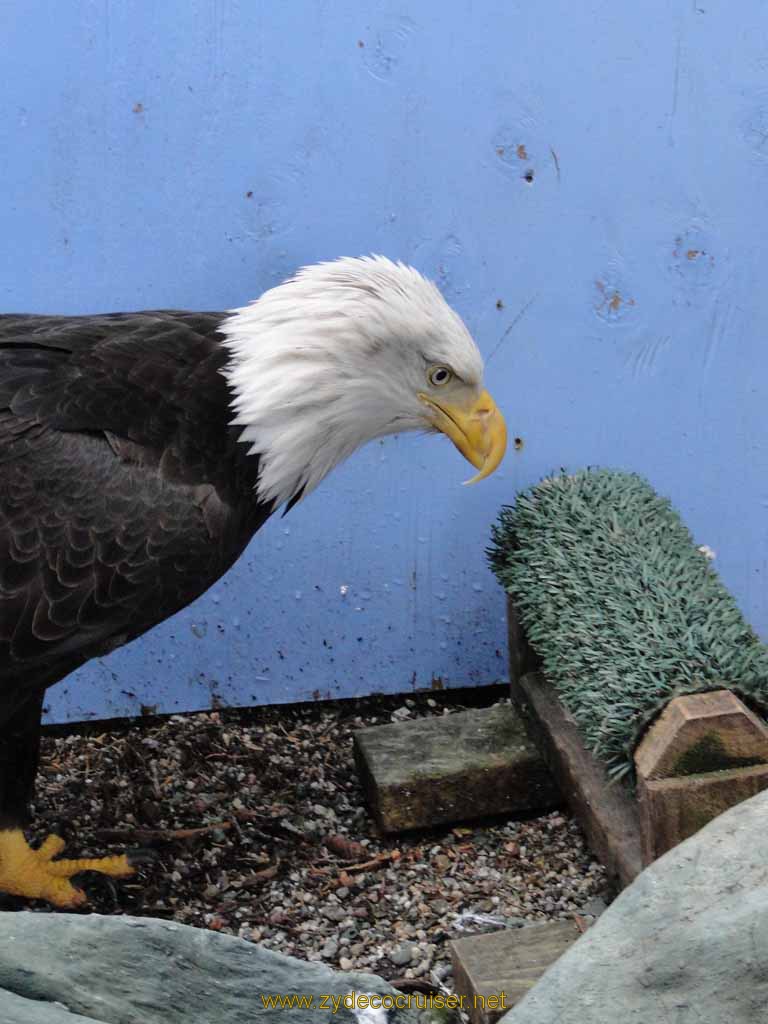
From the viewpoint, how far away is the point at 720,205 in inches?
130

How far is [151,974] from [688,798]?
1.13 meters

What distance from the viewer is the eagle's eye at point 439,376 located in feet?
8.66

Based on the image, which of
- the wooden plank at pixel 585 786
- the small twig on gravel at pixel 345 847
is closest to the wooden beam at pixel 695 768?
the wooden plank at pixel 585 786

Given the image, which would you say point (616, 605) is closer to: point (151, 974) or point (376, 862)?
point (376, 862)

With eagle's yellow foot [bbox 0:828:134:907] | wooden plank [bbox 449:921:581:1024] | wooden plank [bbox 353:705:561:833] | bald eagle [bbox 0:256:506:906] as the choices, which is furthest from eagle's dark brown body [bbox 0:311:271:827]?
wooden plank [bbox 449:921:581:1024]

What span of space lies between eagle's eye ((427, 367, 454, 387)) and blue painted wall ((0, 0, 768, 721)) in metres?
0.67

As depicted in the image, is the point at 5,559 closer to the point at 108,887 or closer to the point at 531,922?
the point at 108,887

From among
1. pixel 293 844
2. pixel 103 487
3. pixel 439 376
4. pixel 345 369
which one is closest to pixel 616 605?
pixel 439 376

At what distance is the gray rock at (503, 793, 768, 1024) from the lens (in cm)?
164

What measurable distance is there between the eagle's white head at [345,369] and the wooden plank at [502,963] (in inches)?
36.4

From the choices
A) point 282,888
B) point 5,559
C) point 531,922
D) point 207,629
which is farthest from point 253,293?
point 531,922

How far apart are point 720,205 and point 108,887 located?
2248 mm

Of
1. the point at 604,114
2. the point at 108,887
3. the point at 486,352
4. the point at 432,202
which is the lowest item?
the point at 108,887

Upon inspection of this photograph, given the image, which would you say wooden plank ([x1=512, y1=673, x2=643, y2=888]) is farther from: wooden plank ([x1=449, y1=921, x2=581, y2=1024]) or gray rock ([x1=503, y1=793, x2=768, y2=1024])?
gray rock ([x1=503, y1=793, x2=768, y2=1024])
